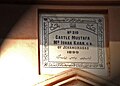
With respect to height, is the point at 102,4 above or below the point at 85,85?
above

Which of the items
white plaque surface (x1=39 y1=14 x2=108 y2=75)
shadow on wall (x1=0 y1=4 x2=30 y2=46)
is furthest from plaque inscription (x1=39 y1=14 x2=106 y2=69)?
shadow on wall (x1=0 y1=4 x2=30 y2=46)

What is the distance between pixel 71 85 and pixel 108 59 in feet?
1.10

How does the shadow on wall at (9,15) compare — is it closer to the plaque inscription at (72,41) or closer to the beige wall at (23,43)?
the beige wall at (23,43)

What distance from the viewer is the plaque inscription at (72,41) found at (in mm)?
3432

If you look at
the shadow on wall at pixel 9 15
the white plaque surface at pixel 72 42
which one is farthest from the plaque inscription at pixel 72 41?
the shadow on wall at pixel 9 15

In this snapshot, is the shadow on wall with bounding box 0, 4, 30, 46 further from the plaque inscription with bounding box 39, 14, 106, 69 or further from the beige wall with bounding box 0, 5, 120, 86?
the plaque inscription with bounding box 39, 14, 106, 69

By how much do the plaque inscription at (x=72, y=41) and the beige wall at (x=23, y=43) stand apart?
69 mm

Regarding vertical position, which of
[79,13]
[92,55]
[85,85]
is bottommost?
[85,85]

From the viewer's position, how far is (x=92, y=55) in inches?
136

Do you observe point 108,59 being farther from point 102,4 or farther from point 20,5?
point 20,5

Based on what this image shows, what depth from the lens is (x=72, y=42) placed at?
3463 mm

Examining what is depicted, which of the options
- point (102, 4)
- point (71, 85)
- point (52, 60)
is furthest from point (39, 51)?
point (102, 4)

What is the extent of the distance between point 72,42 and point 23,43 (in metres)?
0.36

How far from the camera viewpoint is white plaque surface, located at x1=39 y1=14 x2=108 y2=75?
3.43m
